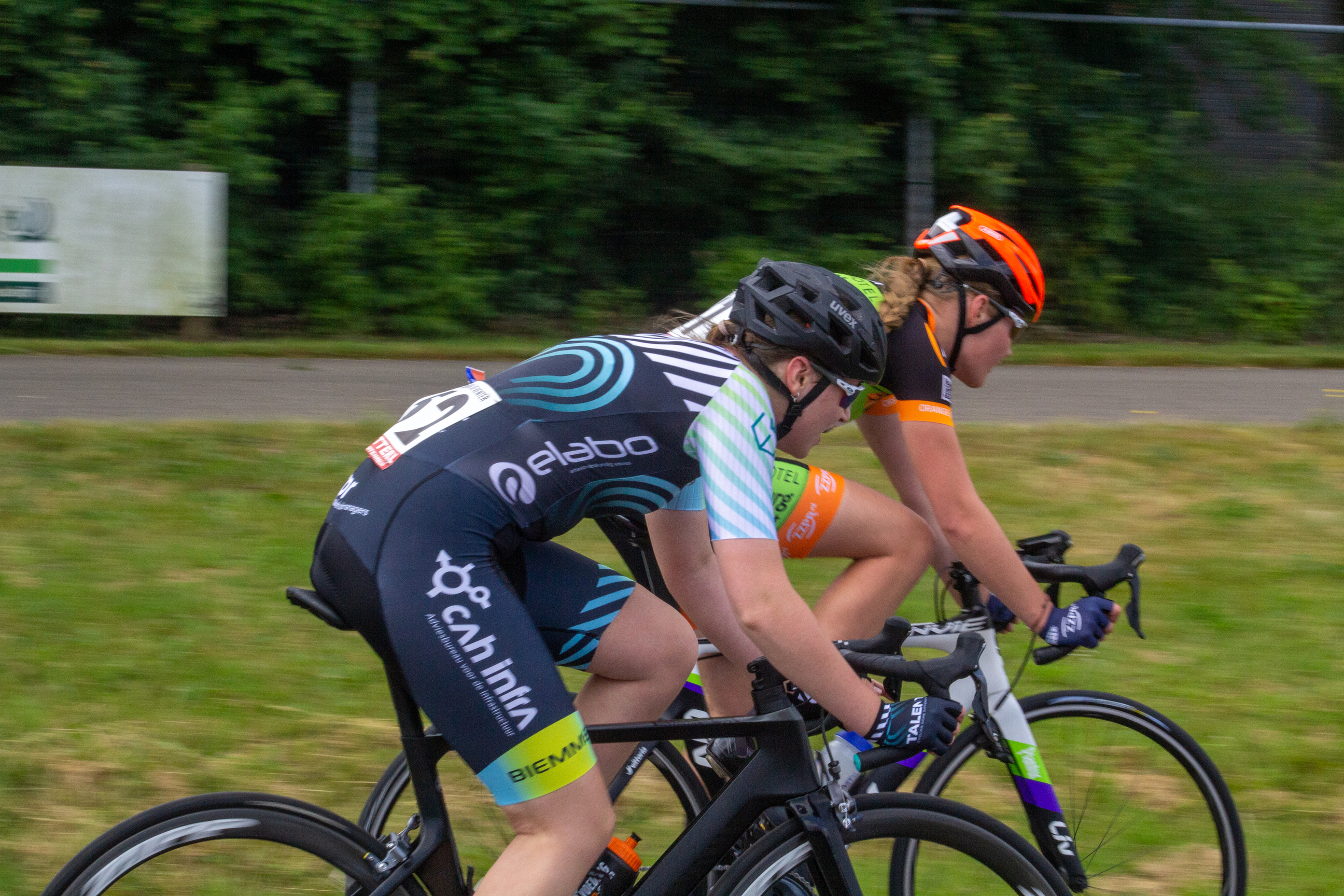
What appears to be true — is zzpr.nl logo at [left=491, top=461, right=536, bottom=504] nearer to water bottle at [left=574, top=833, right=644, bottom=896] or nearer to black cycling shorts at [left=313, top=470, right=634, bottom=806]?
black cycling shorts at [left=313, top=470, right=634, bottom=806]

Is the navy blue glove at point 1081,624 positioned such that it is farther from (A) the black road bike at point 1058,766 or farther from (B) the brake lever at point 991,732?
(B) the brake lever at point 991,732

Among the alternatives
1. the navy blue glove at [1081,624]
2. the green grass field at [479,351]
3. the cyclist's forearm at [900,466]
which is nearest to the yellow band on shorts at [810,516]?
the cyclist's forearm at [900,466]

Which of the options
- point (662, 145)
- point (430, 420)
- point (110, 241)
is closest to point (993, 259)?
point (430, 420)

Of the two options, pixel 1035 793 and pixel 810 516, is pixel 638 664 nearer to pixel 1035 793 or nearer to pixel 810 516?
pixel 810 516

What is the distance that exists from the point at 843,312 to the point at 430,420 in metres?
0.86

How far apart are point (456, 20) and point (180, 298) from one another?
333 cm

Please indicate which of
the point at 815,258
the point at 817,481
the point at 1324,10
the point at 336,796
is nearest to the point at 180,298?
the point at 815,258

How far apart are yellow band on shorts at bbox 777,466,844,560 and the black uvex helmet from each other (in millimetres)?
716

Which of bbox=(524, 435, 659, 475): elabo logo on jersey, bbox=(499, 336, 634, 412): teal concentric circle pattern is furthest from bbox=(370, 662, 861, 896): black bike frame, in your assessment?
bbox=(499, 336, 634, 412): teal concentric circle pattern

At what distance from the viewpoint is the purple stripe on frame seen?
3.20 metres

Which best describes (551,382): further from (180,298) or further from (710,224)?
(710,224)

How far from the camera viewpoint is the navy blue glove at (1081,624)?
306 centimetres

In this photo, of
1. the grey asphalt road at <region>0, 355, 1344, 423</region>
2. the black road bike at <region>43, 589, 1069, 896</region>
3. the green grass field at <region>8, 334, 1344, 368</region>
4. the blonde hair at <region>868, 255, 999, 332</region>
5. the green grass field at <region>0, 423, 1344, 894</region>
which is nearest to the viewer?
the black road bike at <region>43, 589, 1069, 896</region>

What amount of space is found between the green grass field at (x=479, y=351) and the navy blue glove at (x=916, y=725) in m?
7.51
